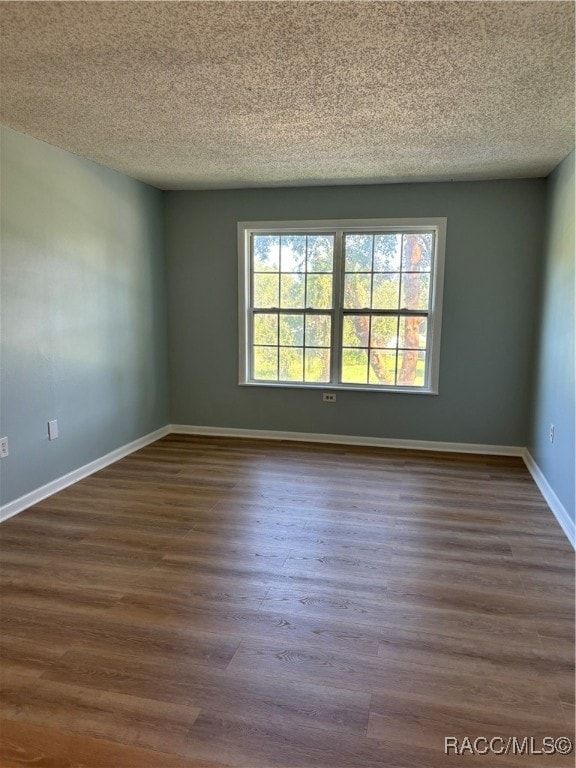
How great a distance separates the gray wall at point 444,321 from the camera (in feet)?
14.0

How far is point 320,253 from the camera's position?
4.68 metres

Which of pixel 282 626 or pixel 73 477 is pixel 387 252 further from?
pixel 282 626

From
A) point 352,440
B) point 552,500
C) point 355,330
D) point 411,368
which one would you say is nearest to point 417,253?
point 355,330

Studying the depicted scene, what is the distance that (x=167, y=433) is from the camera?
5117 mm

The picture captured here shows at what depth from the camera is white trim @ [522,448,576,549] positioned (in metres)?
2.91

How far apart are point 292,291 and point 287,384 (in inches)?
35.8

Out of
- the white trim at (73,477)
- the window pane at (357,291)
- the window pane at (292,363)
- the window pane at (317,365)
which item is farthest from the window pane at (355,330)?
the white trim at (73,477)

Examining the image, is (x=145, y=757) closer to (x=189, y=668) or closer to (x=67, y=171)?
(x=189, y=668)

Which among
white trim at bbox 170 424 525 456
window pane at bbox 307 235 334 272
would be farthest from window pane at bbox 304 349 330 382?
window pane at bbox 307 235 334 272

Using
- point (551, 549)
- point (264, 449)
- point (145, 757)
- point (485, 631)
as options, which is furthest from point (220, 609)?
point (264, 449)

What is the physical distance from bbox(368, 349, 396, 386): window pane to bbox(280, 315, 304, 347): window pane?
72 centimetres

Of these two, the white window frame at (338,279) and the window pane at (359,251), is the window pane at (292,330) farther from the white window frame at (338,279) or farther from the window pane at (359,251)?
the window pane at (359,251)

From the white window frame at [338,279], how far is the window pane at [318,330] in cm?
8

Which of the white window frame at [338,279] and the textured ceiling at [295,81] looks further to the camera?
the white window frame at [338,279]
